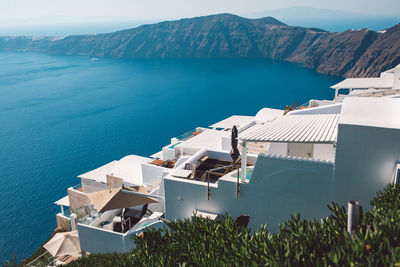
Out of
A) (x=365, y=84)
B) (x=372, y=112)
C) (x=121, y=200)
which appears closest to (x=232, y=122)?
(x=365, y=84)

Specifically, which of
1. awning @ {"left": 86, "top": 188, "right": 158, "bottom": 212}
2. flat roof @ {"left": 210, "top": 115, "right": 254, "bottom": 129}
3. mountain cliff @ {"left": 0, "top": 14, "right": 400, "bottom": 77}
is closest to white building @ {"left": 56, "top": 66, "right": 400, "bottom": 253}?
awning @ {"left": 86, "top": 188, "right": 158, "bottom": 212}

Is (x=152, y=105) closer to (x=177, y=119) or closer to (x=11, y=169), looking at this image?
(x=177, y=119)

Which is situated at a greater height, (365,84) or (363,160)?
(365,84)

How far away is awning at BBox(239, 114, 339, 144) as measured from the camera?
7.71 metres

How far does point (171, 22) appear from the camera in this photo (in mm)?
140125

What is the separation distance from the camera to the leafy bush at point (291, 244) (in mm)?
4047

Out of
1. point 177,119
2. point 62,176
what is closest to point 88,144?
point 62,176

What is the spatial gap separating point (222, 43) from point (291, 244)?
404ft

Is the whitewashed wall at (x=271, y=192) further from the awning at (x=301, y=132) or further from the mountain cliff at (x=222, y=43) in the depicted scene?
the mountain cliff at (x=222, y=43)

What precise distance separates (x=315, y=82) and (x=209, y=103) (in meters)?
26.4

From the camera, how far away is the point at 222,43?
122250 millimetres

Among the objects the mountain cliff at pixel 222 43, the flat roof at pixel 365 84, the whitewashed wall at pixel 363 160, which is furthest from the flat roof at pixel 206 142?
the mountain cliff at pixel 222 43

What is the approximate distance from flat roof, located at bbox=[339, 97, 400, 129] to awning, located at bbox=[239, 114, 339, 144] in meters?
Result: 0.53

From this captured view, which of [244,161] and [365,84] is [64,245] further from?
[365,84]
